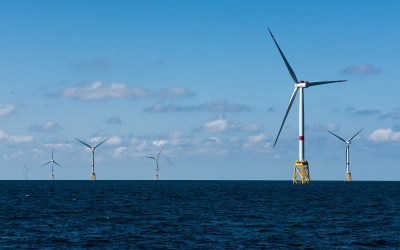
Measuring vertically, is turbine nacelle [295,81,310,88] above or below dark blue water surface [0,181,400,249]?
above

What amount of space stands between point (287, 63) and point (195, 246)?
113m

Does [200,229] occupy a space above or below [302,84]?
below

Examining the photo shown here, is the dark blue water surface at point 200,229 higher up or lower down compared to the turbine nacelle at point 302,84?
lower down

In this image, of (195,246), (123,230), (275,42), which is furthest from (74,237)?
(275,42)

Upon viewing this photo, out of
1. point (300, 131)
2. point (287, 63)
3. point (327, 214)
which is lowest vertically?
point (327, 214)

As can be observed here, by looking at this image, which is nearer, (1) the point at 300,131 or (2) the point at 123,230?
(2) the point at 123,230

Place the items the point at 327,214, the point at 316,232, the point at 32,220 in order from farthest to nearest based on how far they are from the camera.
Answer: the point at 327,214, the point at 32,220, the point at 316,232

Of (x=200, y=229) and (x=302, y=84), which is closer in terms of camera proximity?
(x=200, y=229)

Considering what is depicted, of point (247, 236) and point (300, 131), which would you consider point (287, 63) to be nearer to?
point (300, 131)

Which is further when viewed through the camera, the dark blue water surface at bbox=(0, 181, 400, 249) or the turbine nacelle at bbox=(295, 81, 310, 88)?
the turbine nacelle at bbox=(295, 81, 310, 88)

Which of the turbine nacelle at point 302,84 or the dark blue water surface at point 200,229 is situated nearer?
the dark blue water surface at point 200,229

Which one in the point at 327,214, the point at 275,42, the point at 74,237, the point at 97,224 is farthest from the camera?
the point at 275,42

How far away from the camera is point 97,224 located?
55.4 metres

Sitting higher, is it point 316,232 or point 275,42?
point 275,42
